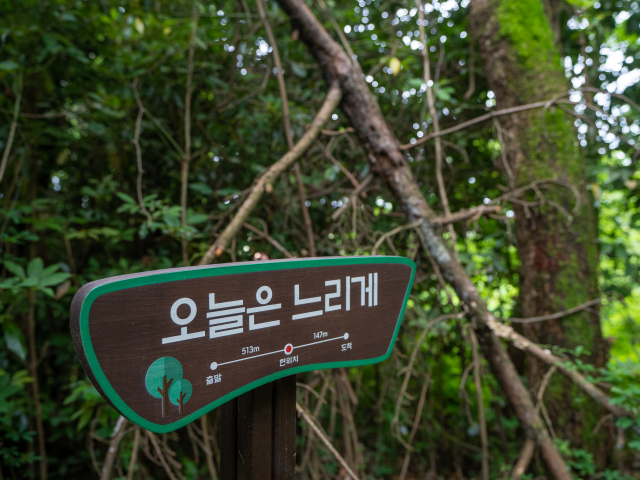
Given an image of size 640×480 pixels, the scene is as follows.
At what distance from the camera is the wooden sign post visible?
21.3 inches

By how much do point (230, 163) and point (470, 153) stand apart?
1503 mm

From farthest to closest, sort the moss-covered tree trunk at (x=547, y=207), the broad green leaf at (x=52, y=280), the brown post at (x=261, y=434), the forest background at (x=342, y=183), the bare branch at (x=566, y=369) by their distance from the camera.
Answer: the moss-covered tree trunk at (x=547, y=207) < the forest background at (x=342, y=183) < the bare branch at (x=566, y=369) < the broad green leaf at (x=52, y=280) < the brown post at (x=261, y=434)

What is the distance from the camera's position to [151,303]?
0.57 metres

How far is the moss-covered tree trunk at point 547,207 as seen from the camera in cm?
173

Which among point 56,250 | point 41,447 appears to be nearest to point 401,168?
point 56,250

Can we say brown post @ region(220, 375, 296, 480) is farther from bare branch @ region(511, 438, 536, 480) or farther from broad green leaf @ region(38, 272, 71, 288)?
bare branch @ region(511, 438, 536, 480)

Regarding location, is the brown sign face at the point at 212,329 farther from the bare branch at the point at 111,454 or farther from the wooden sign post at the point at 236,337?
the bare branch at the point at 111,454

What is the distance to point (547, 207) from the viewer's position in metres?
1.80

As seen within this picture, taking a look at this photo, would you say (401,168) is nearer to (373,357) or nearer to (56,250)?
(373,357)

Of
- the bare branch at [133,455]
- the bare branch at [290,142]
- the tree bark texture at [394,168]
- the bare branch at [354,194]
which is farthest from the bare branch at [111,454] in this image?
the tree bark texture at [394,168]

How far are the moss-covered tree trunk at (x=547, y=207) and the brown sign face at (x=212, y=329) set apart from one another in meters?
1.26

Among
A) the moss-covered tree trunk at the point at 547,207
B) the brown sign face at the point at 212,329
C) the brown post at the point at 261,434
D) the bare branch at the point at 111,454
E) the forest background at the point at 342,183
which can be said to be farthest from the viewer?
the moss-covered tree trunk at the point at 547,207

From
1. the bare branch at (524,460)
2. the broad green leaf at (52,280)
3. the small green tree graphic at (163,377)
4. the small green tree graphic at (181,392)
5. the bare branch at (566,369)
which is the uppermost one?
the broad green leaf at (52,280)

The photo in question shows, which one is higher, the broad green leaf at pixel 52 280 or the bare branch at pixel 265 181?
the bare branch at pixel 265 181
